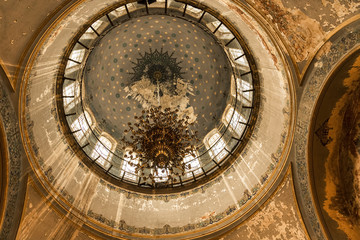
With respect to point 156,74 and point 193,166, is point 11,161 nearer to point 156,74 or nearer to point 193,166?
point 193,166

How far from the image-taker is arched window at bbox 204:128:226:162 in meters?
12.2

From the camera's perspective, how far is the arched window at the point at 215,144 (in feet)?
40.0

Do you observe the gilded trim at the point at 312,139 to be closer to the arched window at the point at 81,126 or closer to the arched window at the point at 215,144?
the arched window at the point at 215,144

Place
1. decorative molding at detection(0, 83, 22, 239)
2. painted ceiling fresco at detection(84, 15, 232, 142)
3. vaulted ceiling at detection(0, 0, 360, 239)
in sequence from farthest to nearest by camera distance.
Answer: painted ceiling fresco at detection(84, 15, 232, 142), decorative molding at detection(0, 83, 22, 239), vaulted ceiling at detection(0, 0, 360, 239)

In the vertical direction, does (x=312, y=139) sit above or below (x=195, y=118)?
below

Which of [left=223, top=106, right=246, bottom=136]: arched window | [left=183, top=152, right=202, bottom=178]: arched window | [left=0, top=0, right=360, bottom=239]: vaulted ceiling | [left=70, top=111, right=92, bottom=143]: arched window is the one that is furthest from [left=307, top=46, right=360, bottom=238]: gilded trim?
[left=70, top=111, right=92, bottom=143]: arched window

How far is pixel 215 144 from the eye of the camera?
42.3 ft

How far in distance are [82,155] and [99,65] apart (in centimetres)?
407

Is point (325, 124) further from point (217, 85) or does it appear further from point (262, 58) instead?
point (217, 85)

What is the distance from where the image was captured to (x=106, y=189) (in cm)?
1149

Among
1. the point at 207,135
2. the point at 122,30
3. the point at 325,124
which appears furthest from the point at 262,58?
the point at 122,30

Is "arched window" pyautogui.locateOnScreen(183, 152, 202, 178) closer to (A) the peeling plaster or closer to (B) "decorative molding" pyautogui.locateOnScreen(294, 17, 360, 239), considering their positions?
(B) "decorative molding" pyautogui.locateOnScreen(294, 17, 360, 239)

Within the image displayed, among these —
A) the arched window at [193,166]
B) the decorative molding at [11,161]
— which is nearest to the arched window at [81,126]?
the decorative molding at [11,161]

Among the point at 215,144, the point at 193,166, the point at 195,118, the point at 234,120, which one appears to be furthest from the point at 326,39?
the point at 195,118
